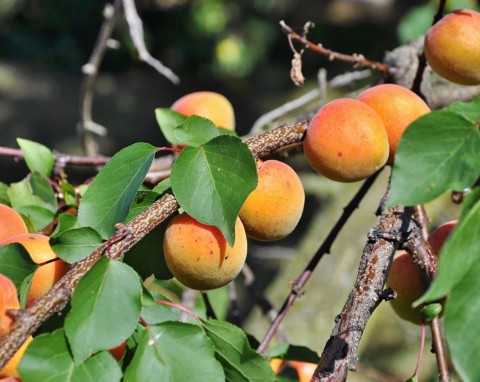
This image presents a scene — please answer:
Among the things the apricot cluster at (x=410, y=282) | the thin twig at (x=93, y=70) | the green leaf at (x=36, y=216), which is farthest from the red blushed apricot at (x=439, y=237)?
the thin twig at (x=93, y=70)

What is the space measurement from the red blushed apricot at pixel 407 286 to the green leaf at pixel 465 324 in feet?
0.75

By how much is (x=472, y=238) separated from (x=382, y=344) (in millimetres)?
1112

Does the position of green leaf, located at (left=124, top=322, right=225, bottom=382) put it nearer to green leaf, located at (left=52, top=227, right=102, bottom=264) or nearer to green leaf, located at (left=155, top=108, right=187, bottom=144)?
green leaf, located at (left=52, top=227, right=102, bottom=264)

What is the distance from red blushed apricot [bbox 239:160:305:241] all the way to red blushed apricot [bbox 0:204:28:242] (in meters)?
0.17

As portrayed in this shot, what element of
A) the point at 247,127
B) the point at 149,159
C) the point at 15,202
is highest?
the point at 149,159

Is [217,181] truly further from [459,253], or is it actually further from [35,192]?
[35,192]

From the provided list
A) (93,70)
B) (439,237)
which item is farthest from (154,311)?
(93,70)

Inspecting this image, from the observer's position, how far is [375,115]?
0.48 metres

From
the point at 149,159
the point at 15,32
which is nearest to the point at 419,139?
the point at 149,159

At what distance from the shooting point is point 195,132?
46cm

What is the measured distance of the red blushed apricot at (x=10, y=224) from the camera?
512mm

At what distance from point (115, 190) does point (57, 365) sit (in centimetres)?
12

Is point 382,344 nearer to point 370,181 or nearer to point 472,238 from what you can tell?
point 370,181

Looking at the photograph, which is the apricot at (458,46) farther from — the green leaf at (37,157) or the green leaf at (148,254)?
the green leaf at (37,157)
